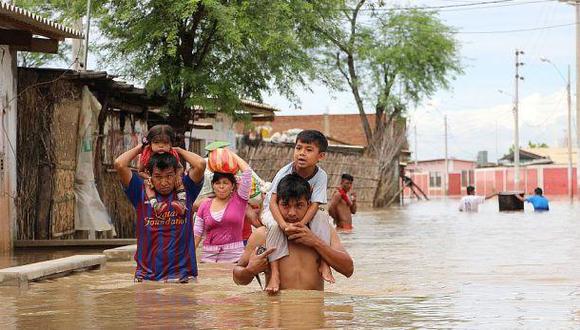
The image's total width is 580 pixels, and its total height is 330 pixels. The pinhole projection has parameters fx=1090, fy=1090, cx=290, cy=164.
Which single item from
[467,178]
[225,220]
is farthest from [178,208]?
[467,178]

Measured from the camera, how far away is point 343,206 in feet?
73.9

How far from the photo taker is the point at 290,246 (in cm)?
785

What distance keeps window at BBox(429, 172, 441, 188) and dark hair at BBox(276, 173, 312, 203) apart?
307 ft

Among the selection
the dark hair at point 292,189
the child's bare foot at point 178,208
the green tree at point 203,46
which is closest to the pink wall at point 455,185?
the green tree at point 203,46

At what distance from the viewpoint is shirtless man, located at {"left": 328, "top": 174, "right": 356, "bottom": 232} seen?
70.2 ft

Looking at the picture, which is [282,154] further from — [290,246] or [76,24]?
[290,246]

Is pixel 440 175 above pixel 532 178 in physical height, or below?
above

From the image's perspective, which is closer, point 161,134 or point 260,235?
point 260,235

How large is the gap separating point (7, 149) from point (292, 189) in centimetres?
898

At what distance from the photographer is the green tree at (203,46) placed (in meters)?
20.0

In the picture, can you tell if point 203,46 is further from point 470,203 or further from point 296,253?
point 470,203

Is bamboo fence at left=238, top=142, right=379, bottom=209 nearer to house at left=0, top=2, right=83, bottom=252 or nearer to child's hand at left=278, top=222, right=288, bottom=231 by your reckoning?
house at left=0, top=2, right=83, bottom=252

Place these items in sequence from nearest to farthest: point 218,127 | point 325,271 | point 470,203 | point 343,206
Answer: point 325,271 < point 343,206 < point 218,127 < point 470,203

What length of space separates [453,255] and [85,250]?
5.42 m
